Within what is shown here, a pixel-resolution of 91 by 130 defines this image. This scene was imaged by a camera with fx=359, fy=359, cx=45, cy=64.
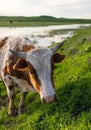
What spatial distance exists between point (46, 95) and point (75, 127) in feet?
3.75

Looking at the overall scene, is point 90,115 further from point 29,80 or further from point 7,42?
point 7,42

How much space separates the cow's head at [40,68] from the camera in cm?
929

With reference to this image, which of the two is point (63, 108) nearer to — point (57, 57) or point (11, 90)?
point (57, 57)

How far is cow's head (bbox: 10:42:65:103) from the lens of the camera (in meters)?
9.29

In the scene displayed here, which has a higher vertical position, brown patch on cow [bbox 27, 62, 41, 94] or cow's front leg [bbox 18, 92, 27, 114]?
brown patch on cow [bbox 27, 62, 41, 94]

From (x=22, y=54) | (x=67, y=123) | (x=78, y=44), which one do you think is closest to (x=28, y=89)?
(x=22, y=54)

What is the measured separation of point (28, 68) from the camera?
33.0 feet

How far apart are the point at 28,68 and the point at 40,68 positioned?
0.52 meters

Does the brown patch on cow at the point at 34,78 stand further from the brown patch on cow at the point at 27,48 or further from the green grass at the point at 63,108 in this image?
the brown patch on cow at the point at 27,48

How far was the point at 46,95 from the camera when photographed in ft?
30.1

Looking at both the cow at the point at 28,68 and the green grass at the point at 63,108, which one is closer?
the green grass at the point at 63,108

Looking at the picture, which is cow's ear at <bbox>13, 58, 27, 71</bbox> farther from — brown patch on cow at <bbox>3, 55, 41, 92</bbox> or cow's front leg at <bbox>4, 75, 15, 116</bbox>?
cow's front leg at <bbox>4, 75, 15, 116</bbox>

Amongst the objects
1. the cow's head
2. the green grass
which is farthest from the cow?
the green grass

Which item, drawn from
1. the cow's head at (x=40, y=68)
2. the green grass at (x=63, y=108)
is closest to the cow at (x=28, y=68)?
the cow's head at (x=40, y=68)
